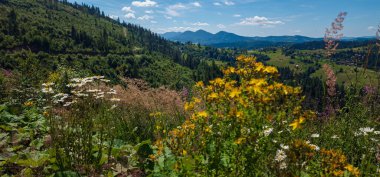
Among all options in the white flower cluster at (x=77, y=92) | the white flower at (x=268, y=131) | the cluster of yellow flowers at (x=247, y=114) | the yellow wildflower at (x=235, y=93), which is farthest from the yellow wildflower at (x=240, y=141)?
the white flower cluster at (x=77, y=92)

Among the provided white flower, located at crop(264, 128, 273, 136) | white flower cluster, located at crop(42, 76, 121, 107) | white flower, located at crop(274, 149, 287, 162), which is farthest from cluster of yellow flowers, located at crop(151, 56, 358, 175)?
white flower cluster, located at crop(42, 76, 121, 107)

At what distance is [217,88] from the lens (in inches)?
129

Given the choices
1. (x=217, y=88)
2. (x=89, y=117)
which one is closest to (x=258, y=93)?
(x=217, y=88)

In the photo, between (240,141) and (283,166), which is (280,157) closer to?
(283,166)

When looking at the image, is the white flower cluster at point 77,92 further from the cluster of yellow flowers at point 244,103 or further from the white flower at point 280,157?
the white flower at point 280,157

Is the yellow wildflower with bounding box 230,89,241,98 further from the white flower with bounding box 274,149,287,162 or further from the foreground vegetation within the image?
the white flower with bounding box 274,149,287,162

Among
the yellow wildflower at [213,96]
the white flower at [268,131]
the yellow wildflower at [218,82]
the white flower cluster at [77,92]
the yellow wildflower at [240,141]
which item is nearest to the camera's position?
the yellow wildflower at [240,141]

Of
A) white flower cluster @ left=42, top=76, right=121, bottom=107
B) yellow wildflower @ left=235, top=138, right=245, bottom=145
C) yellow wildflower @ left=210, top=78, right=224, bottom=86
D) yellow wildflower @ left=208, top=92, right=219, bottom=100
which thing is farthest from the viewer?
white flower cluster @ left=42, top=76, right=121, bottom=107

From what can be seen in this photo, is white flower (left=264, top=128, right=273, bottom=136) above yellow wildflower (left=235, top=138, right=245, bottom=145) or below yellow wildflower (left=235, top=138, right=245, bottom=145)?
above

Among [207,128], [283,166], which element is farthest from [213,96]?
[283,166]

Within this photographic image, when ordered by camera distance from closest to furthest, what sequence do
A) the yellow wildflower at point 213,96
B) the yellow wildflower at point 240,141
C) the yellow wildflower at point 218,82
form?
the yellow wildflower at point 240,141 → the yellow wildflower at point 213,96 → the yellow wildflower at point 218,82

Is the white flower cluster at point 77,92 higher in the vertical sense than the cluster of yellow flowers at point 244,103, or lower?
lower

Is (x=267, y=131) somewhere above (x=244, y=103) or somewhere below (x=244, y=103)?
below

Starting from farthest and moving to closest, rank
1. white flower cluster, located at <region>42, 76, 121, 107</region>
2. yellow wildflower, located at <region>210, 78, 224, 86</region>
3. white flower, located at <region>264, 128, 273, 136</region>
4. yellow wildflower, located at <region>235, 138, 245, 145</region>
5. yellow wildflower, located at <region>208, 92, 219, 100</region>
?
1. white flower cluster, located at <region>42, 76, 121, 107</region>
2. yellow wildflower, located at <region>210, 78, 224, 86</region>
3. yellow wildflower, located at <region>208, 92, 219, 100</region>
4. white flower, located at <region>264, 128, 273, 136</region>
5. yellow wildflower, located at <region>235, 138, 245, 145</region>
